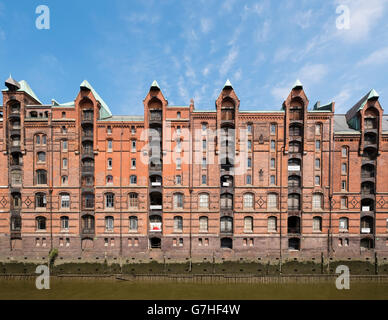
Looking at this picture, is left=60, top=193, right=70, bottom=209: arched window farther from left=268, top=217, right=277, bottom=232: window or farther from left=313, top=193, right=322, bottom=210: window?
left=313, top=193, right=322, bottom=210: window

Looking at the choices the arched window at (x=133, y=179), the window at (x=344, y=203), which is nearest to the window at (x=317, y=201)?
the window at (x=344, y=203)

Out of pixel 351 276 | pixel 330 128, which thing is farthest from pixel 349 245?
pixel 330 128

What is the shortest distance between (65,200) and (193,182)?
64.3ft

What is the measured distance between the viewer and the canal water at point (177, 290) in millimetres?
20906

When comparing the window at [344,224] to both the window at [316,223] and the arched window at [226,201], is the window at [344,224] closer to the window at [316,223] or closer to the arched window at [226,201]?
the window at [316,223]

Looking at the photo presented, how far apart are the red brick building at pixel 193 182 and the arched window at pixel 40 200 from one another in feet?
0.46

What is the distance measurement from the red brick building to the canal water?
4.42 meters

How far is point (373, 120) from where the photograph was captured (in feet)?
91.2

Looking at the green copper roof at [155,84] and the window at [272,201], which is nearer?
the green copper roof at [155,84]

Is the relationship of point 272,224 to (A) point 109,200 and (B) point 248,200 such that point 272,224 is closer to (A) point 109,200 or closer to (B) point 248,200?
(B) point 248,200

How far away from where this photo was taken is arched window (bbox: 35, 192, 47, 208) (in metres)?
28.3

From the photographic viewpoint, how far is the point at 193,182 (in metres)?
28.2

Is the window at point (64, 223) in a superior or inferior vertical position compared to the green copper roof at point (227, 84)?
inferior

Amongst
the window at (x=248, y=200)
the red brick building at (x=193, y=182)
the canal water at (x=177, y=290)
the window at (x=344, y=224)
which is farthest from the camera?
the window at (x=248, y=200)
